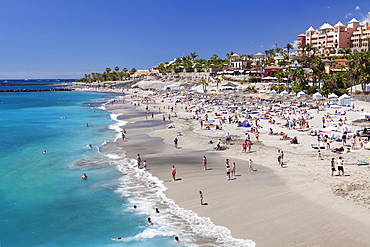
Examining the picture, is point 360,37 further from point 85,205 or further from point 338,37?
point 85,205

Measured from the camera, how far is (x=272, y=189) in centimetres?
1599

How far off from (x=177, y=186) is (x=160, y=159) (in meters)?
6.21

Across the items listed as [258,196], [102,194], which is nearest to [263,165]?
[258,196]

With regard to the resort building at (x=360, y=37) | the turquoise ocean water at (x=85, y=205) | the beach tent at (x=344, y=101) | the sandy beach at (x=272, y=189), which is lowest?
the turquoise ocean water at (x=85, y=205)

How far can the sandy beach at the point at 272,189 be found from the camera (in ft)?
38.5

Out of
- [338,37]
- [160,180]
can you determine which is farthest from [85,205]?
[338,37]

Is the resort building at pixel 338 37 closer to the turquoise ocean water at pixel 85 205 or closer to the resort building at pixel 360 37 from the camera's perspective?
the resort building at pixel 360 37

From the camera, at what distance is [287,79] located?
69.4 metres

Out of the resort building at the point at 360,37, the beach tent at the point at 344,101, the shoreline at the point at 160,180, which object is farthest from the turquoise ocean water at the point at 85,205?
the resort building at the point at 360,37

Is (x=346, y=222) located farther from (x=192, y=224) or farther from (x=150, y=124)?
(x=150, y=124)

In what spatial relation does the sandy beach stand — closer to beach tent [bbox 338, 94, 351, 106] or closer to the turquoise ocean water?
the turquoise ocean water

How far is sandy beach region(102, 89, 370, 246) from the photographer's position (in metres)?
11.7

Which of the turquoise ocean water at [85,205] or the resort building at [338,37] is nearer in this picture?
the turquoise ocean water at [85,205]

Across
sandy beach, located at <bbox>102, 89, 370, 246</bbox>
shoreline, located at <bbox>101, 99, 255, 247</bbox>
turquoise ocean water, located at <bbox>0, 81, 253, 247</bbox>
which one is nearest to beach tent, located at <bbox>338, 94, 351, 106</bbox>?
sandy beach, located at <bbox>102, 89, 370, 246</bbox>
